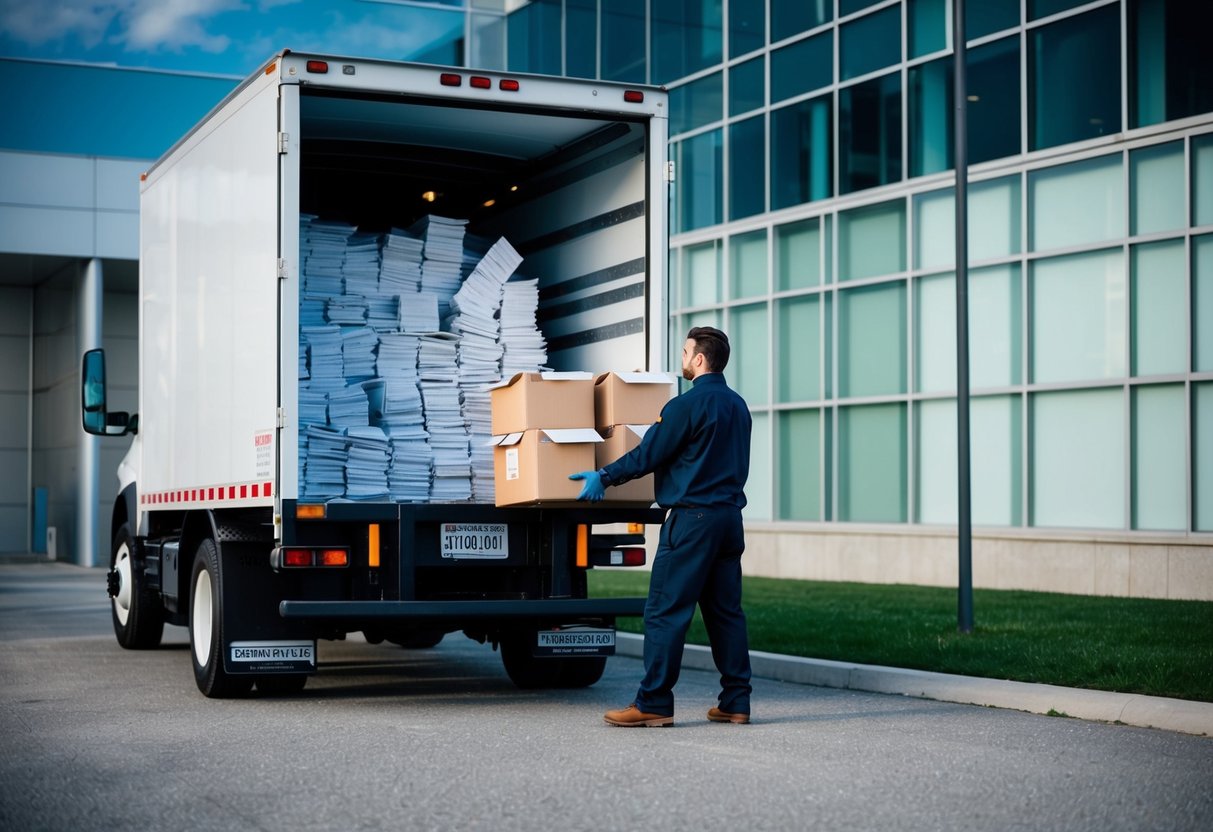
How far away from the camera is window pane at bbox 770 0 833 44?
66.9 ft

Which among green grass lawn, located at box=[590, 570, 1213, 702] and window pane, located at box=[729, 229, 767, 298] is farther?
window pane, located at box=[729, 229, 767, 298]

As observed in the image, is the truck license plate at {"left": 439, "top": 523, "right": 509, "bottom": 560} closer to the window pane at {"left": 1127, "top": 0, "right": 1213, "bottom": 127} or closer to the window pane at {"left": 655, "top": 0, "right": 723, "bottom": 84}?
the window pane at {"left": 1127, "top": 0, "right": 1213, "bottom": 127}

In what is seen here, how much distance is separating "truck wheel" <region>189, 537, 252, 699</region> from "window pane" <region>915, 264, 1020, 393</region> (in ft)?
33.7

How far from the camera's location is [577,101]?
30.9ft

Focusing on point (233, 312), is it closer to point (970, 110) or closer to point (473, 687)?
point (473, 687)

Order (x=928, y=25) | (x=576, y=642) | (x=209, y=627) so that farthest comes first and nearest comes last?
(x=928, y=25) → (x=209, y=627) → (x=576, y=642)

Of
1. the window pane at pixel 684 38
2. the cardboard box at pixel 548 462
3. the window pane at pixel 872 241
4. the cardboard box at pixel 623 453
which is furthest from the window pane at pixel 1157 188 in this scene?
the cardboard box at pixel 548 462

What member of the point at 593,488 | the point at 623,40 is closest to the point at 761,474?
the point at 623,40

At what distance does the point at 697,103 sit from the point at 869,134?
144 inches

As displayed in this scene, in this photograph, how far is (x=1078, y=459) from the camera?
16906 millimetres

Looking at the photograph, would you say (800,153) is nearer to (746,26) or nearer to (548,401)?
(746,26)

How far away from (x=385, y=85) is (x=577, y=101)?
1143 mm

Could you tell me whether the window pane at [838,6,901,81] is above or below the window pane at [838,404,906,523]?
above

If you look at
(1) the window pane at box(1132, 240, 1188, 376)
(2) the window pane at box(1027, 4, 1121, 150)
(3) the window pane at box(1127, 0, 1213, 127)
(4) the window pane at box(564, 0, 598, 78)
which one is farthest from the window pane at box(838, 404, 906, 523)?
(4) the window pane at box(564, 0, 598, 78)
